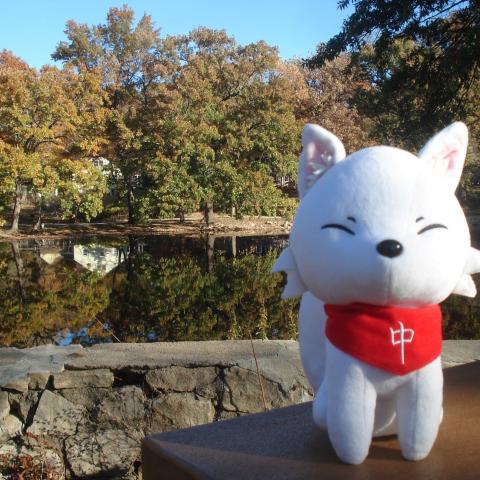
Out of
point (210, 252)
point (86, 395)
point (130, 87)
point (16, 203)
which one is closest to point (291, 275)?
point (86, 395)

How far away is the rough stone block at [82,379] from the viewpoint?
3660 millimetres

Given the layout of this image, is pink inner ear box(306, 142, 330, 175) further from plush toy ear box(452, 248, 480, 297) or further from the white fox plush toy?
plush toy ear box(452, 248, 480, 297)

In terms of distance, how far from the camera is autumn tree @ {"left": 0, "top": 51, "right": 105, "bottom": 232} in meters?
16.6

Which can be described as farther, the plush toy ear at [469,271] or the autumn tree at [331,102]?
the autumn tree at [331,102]

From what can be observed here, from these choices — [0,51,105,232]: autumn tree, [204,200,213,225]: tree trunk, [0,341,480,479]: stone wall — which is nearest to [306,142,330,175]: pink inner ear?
[0,341,480,479]: stone wall

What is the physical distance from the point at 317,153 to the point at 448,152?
14.6 inches

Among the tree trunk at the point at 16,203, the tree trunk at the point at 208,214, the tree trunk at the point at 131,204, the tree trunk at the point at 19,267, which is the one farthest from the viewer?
the tree trunk at the point at 131,204

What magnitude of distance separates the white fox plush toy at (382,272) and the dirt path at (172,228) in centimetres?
1639

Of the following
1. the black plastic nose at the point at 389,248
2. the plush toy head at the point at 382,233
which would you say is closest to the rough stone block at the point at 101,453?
the plush toy head at the point at 382,233

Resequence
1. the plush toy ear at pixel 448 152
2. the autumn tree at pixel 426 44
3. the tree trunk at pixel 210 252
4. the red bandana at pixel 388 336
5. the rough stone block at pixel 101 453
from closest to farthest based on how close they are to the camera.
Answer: the red bandana at pixel 388 336 → the plush toy ear at pixel 448 152 → the rough stone block at pixel 101 453 → the autumn tree at pixel 426 44 → the tree trunk at pixel 210 252

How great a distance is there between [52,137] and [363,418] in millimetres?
17349

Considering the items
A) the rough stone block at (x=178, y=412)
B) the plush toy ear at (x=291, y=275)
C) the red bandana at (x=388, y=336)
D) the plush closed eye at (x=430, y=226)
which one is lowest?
the rough stone block at (x=178, y=412)

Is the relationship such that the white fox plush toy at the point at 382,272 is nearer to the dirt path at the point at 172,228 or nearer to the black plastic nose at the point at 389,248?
the black plastic nose at the point at 389,248

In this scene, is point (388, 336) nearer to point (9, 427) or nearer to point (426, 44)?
point (9, 427)
